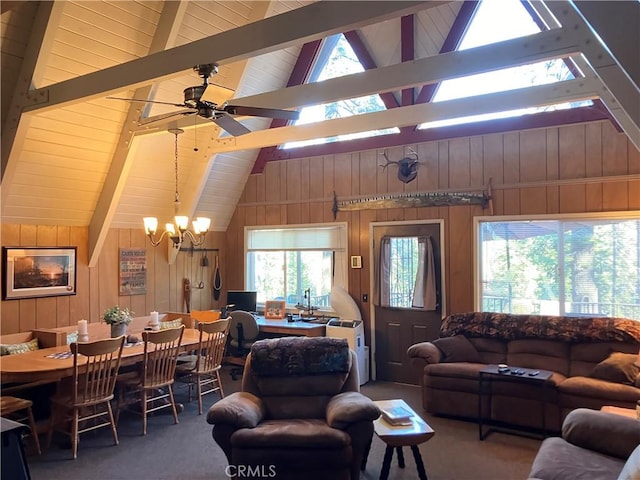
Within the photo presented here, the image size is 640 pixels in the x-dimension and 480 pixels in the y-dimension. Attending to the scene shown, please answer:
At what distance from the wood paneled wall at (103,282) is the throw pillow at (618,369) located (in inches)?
204

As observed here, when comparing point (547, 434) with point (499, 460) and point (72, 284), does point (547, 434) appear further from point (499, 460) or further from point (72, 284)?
point (72, 284)

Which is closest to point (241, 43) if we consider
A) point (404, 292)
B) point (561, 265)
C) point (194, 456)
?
point (194, 456)

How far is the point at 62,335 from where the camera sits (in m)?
4.90

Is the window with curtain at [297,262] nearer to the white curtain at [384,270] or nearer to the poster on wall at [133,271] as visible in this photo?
the white curtain at [384,270]

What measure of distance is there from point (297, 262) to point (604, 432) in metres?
4.69

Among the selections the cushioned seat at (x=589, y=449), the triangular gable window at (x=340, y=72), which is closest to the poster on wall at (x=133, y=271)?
the triangular gable window at (x=340, y=72)

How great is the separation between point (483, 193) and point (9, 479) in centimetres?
493

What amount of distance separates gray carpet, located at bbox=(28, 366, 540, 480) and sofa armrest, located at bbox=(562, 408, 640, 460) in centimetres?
73

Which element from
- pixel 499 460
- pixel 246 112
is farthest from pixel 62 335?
pixel 499 460

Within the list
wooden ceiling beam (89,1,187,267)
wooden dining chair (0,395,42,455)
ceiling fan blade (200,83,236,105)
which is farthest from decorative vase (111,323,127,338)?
ceiling fan blade (200,83,236,105)

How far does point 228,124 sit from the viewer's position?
11.8 feet

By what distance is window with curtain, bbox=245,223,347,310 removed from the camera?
662cm

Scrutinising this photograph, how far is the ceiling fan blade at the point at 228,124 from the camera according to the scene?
11.5ft

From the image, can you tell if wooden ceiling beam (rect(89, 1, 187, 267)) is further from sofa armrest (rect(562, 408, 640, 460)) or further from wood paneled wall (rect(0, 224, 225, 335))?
sofa armrest (rect(562, 408, 640, 460))
